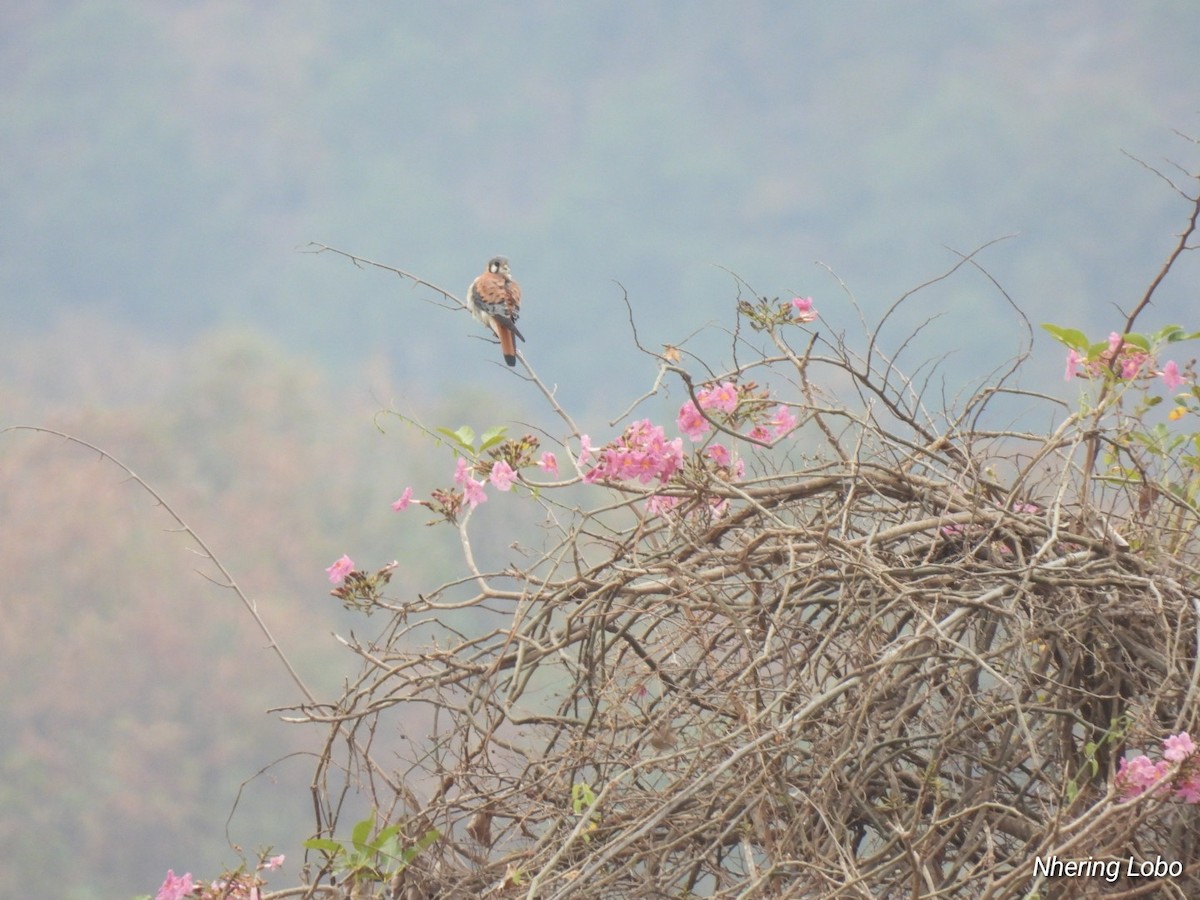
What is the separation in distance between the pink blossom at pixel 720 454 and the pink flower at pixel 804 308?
0.22 meters

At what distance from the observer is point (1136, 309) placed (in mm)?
1446

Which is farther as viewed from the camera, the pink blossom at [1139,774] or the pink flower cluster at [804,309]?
the pink flower cluster at [804,309]

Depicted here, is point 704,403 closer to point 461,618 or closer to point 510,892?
point 510,892

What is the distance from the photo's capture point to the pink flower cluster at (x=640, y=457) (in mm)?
1593

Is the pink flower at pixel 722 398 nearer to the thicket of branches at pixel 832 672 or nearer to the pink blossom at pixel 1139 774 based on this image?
the thicket of branches at pixel 832 672

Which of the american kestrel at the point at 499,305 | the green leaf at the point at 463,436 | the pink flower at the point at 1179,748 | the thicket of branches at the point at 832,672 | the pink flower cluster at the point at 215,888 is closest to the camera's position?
the pink flower at the point at 1179,748

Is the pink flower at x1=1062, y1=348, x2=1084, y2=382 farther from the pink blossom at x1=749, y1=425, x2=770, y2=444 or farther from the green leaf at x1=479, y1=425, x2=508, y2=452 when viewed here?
the green leaf at x1=479, y1=425, x2=508, y2=452

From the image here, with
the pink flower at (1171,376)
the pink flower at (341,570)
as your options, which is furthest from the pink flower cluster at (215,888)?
the pink flower at (1171,376)

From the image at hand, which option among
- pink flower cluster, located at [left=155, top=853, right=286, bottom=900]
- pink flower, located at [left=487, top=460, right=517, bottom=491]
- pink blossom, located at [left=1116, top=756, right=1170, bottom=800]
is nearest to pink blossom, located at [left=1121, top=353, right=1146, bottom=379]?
pink blossom, located at [left=1116, top=756, right=1170, bottom=800]

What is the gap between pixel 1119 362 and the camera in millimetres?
1521

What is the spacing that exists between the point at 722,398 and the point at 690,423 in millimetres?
57

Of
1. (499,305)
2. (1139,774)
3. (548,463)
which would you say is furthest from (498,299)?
(1139,774)

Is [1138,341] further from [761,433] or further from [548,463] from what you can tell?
[548,463]

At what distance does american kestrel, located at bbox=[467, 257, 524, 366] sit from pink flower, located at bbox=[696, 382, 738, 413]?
1168mm
